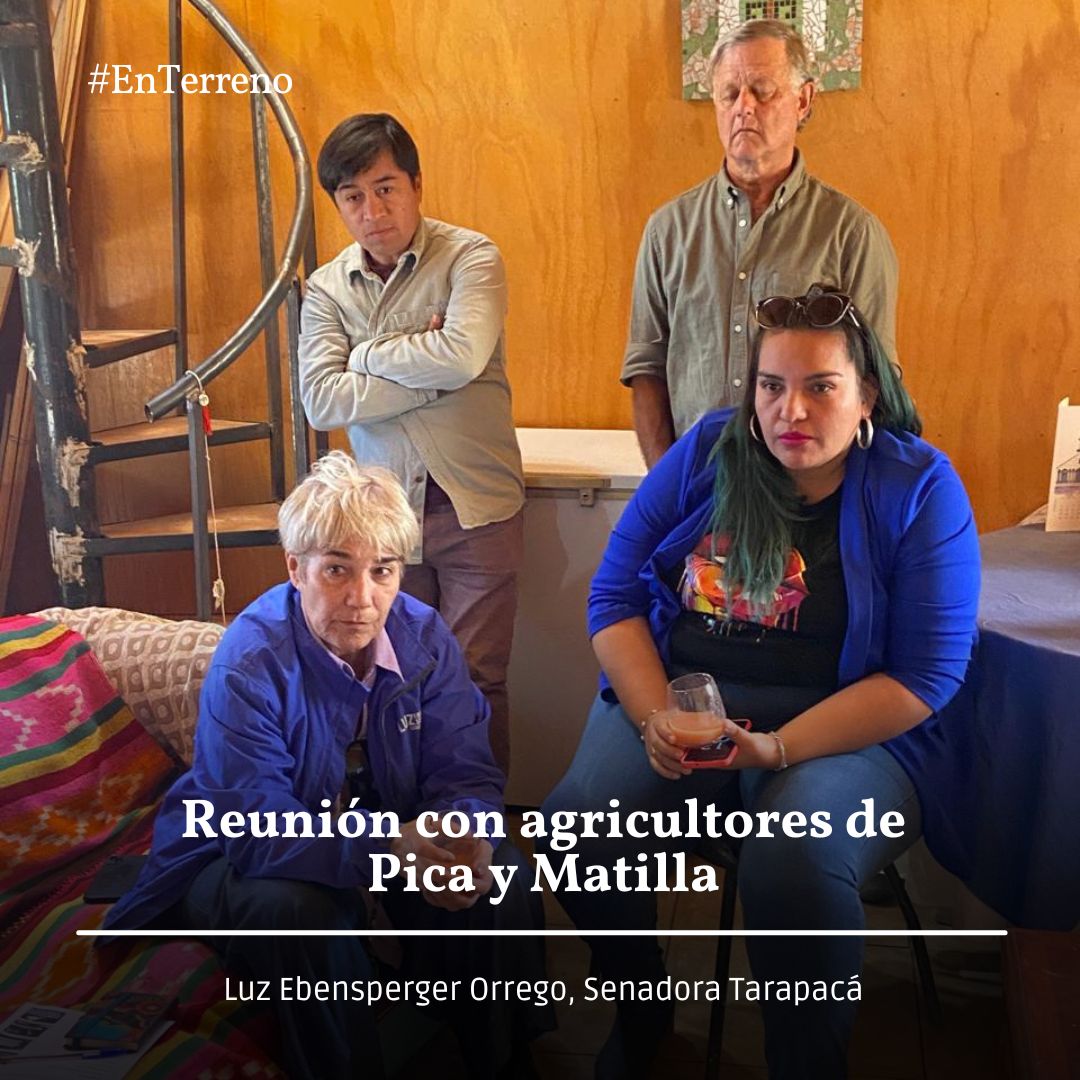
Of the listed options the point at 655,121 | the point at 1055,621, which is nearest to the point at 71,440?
the point at 655,121

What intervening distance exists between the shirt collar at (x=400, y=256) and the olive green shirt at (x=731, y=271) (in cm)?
35

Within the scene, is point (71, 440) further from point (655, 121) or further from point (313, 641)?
point (655, 121)

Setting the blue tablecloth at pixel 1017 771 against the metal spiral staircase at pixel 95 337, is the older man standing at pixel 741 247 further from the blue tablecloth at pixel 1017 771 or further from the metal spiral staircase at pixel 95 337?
the metal spiral staircase at pixel 95 337

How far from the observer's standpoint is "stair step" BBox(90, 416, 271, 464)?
218 cm

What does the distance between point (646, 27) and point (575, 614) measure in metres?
1.08

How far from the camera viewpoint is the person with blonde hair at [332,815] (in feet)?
4.50

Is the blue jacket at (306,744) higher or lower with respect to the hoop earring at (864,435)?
lower

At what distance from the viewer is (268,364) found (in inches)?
95.7

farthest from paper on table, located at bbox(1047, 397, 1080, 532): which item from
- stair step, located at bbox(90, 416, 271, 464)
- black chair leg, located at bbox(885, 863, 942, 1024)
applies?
stair step, located at bbox(90, 416, 271, 464)

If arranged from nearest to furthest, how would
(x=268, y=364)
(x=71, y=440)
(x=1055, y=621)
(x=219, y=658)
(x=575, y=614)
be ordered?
(x=219, y=658) → (x=1055, y=621) → (x=71, y=440) → (x=575, y=614) → (x=268, y=364)

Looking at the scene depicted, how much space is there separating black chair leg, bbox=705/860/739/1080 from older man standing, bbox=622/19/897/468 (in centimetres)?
71

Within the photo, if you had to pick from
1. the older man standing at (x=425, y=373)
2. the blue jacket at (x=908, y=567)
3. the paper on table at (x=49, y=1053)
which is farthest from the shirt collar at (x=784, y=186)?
the paper on table at (x=49, y=1053)

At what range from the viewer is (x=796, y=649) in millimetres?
1568

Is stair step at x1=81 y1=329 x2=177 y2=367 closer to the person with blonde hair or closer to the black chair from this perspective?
the person with blonde hair
